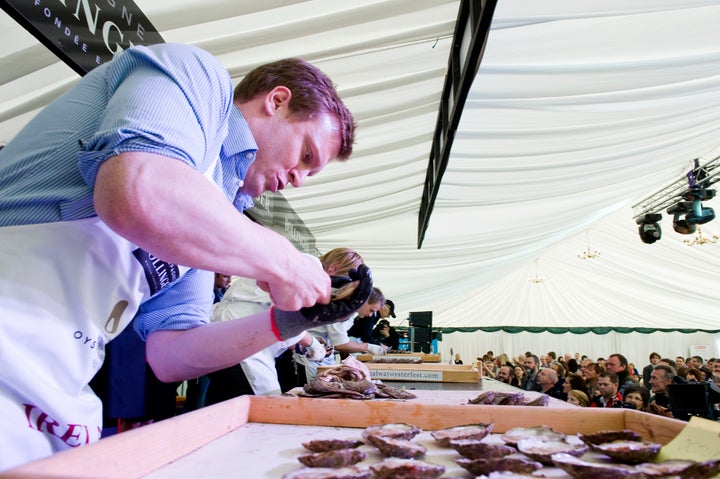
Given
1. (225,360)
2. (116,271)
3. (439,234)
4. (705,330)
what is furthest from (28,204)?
(705,330)

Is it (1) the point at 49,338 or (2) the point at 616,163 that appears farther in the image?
(2) the point at 616,163

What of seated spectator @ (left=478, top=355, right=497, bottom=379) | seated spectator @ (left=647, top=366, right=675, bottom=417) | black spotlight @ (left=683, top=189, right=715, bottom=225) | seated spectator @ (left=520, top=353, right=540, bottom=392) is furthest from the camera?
seated spectator @ (left=478, top=355, right=497, bottom=379)

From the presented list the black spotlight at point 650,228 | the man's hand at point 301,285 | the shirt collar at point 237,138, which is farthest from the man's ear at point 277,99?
the black spotlight at point 650,228

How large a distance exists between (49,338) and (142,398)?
51.9 inches

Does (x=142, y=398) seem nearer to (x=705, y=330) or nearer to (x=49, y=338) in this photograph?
(x=49, y=338)

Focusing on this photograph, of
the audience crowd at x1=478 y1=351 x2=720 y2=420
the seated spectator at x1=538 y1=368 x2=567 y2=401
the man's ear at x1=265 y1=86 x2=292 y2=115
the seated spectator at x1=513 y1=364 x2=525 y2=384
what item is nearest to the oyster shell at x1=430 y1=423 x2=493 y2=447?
the man's ear at x1=265 y1=86 x2=292 y2=115

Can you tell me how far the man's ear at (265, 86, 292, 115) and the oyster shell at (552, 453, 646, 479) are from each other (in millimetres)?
744

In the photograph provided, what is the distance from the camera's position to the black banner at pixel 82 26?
133 centimetres

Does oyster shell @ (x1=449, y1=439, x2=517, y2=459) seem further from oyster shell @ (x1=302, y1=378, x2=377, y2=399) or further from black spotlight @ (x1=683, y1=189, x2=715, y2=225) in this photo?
black spotlight @ (x1=683, y1=189, x2=715, y2=225)

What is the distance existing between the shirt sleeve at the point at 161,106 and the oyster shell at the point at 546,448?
608mm

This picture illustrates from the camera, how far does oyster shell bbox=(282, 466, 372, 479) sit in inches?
23.2

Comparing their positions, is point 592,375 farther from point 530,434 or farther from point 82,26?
point 82,26

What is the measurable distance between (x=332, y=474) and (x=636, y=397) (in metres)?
5.21

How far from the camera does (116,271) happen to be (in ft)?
2.61
